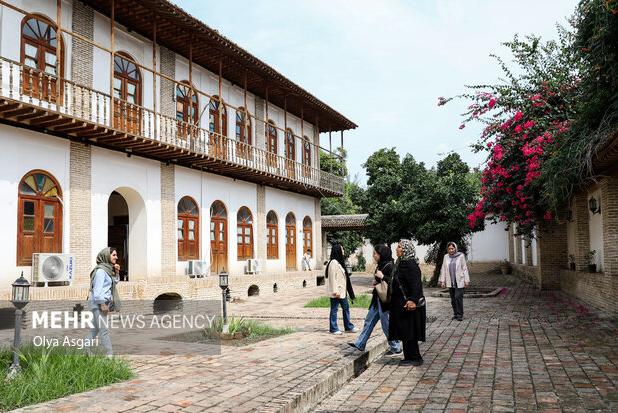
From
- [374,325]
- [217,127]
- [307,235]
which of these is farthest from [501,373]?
[307,235]

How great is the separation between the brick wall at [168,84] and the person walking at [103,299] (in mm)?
9870

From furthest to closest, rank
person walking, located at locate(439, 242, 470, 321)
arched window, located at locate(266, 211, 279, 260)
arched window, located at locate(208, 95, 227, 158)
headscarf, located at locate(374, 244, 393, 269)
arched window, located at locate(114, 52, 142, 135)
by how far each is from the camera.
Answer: arched window, located at locate(266, 211, 279, 260) → arched window, located at locate(208, 95, 227, 158) → arched window, located at locate(114, 52, 142, 135) → person walking, located at locate(439, 242, 470, 321) → headscarf, located at locate(374, 244, 393, 269)

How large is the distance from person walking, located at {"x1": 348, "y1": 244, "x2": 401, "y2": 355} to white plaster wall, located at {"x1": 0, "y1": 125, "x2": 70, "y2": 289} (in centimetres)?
801

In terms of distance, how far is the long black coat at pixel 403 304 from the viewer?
23.7ft

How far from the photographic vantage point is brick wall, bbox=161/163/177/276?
1605cm

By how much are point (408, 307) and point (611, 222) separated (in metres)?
6.95

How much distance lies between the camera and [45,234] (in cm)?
1252

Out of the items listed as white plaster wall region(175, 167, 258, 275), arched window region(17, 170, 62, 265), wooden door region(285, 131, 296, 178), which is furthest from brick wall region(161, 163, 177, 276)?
wooden door region(285, 131, 296, 178)

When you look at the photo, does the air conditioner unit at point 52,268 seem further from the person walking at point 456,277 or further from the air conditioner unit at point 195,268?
the person walking at point 456,277

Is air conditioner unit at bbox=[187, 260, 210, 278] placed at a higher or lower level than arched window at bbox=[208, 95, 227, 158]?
lower

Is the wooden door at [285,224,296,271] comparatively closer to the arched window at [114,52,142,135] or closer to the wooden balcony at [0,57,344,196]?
the wooden balcony at [0,57,344,196]

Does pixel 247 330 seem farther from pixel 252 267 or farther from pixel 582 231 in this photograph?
pixel 252 267

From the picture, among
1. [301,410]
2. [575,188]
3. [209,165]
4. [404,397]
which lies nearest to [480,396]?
[404,397]

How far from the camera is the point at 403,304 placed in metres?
7.29
